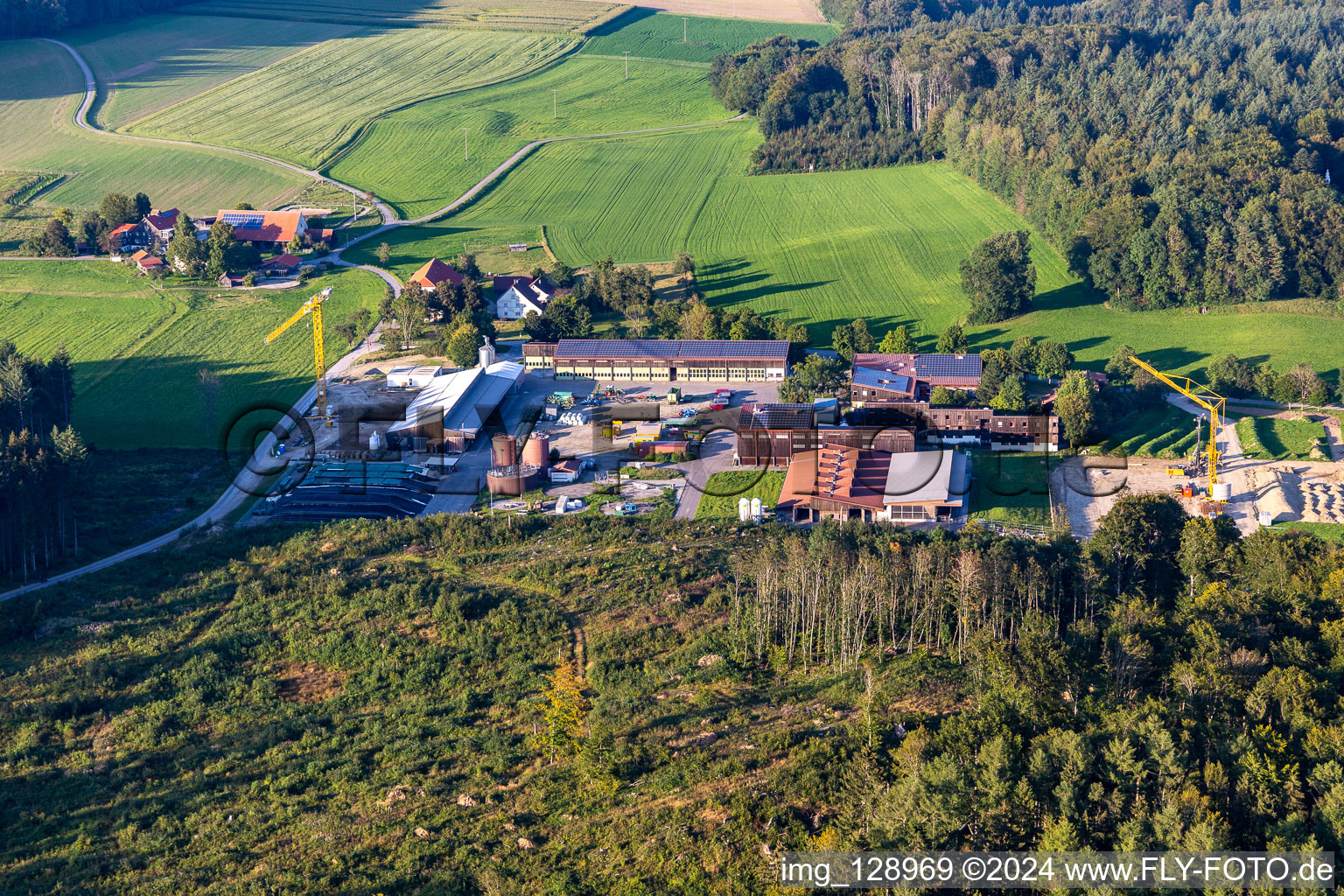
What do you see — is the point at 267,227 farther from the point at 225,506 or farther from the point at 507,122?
the point at 225,506

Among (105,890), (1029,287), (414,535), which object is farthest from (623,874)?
(1029,287)

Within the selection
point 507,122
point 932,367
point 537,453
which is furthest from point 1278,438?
point 507,122

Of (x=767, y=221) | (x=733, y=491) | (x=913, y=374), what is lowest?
(x=733, y=491)

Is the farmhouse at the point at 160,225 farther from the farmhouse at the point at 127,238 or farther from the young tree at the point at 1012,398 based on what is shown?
the young tree at the point at 1012,398

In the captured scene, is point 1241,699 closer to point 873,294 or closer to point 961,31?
point 873,294

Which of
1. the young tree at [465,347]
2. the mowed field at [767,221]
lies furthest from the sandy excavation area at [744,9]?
the young tree at [465,347]
